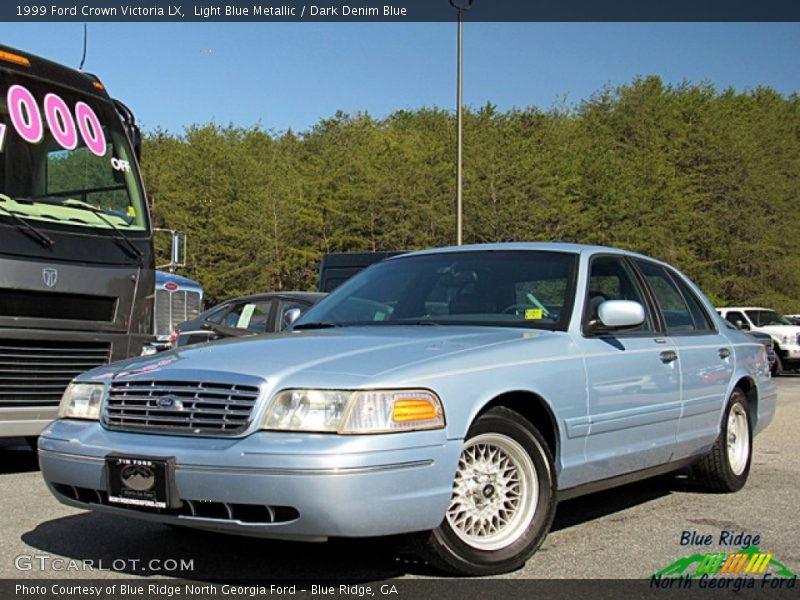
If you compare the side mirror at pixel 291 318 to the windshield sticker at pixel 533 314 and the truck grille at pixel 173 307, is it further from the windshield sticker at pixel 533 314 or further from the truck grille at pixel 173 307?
the truck grille at pixel 173 307

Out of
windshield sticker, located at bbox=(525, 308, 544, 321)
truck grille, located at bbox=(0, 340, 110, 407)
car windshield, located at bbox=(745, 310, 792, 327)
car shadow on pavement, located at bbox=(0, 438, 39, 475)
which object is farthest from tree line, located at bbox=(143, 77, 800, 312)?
windshield sticker, located at bbox=(525, 308, 544, 321)

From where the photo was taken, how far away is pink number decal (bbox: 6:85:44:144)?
7637mm

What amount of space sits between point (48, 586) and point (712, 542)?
316cm

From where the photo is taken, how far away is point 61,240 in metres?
7.44

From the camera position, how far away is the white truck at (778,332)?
24.1 meters

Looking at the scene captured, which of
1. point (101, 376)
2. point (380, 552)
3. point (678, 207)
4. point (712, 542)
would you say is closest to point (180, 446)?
point (101, 376)

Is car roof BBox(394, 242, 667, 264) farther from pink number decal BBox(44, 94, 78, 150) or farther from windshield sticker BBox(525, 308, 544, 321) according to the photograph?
pink number decal BBox(44, 94, 78, 150)

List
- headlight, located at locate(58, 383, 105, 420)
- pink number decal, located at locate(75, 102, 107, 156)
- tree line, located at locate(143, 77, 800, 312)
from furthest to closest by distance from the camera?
tree line, located at locate(143, 77, 800, 312) < pink number decal, located at locate(75, 102, 107, 156) < headlight, located at locate(58, 383, 105, 420)

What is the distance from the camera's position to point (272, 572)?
4.38 m

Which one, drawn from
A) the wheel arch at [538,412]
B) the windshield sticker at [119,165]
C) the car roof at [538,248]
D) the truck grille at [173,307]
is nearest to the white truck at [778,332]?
the truck grille at [173,307]

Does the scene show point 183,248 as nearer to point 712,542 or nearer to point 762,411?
point 762,411

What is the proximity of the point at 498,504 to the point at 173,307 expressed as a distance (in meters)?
14.8

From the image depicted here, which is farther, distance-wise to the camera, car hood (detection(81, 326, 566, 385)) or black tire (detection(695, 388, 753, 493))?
black tire (detection(695, 388, 753, 493))

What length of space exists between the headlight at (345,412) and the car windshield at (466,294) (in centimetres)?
135
